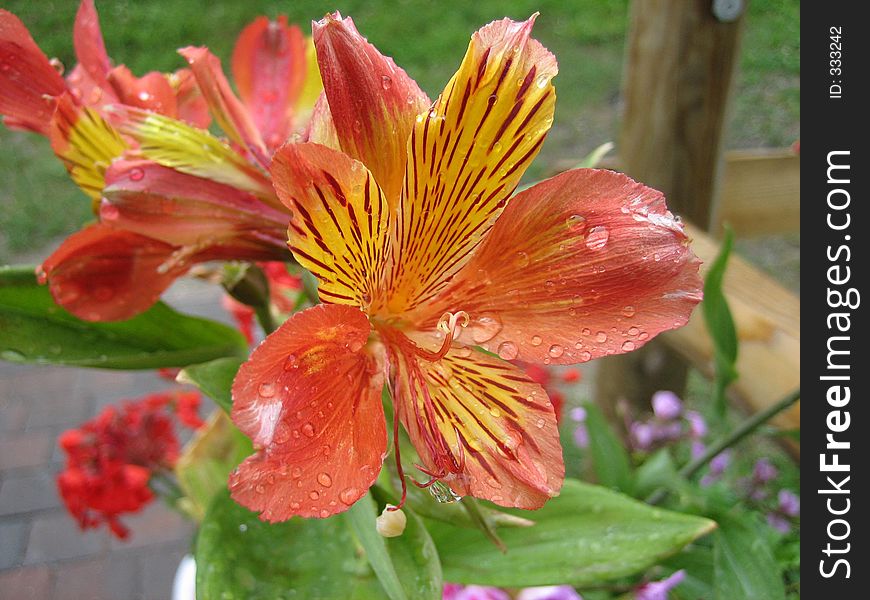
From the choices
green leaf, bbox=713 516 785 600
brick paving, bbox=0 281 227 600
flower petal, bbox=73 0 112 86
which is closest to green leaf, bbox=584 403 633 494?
green leaf, bbox=713 516 785 600

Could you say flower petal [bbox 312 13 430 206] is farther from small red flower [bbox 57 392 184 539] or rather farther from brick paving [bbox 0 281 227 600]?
brick paving [bbox 0 281 227 600]

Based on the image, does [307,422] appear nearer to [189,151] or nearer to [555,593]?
[189,151]

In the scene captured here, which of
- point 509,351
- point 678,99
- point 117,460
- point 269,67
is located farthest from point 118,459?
point 678,99

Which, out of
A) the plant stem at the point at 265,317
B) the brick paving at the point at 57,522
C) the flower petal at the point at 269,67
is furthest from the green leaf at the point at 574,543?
the brick paving at the point at 57,522

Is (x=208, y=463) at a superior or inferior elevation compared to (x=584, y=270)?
inferior

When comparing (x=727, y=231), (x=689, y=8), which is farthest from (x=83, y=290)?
(x=689, y=8)

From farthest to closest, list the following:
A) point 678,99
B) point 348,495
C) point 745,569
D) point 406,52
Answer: point 406,52 < point 678,99 < point 745,569 < point 348,495
